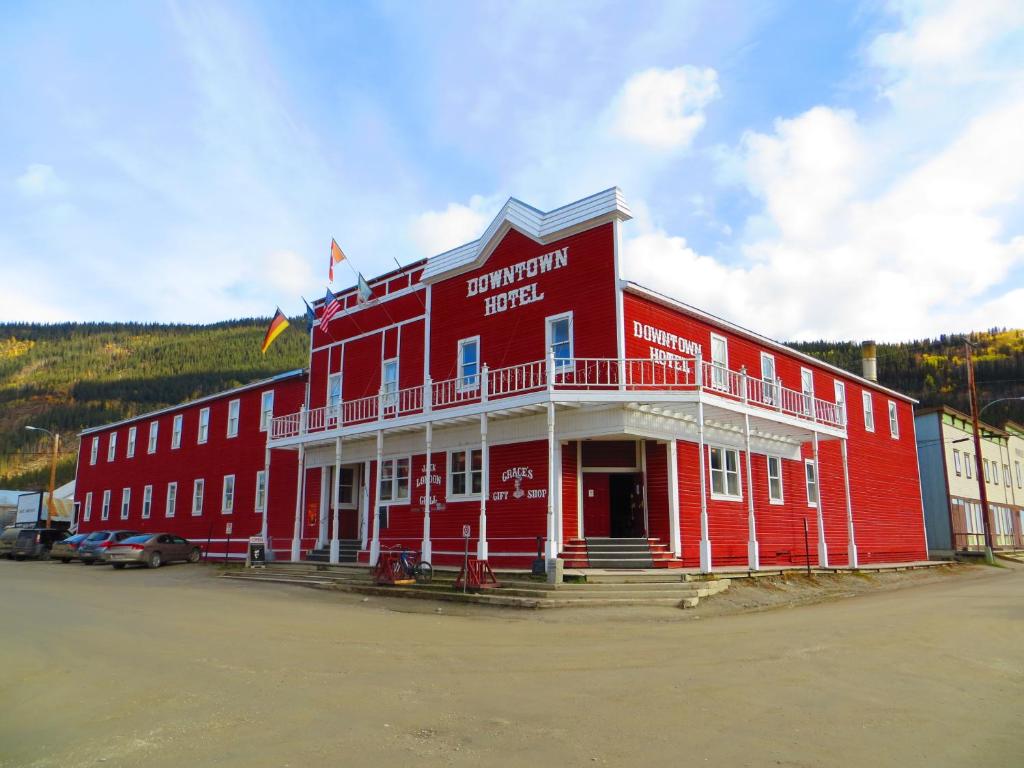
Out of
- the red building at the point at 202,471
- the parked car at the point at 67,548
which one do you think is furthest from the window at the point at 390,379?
the parked car at the point at 67,548

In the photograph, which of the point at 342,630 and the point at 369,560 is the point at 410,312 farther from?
the point at 342,630

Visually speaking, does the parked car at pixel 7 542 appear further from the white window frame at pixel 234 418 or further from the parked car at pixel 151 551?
the white window frame at pixel 234 418

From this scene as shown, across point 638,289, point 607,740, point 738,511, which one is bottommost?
point 607,740

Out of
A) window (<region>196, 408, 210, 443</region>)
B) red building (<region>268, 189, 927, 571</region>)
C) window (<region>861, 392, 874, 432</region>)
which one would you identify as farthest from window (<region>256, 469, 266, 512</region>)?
window (<region>861, 392, 874, 432</region>)

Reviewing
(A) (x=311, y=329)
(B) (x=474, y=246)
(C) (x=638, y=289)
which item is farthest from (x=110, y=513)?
(C) (x=638, y=289)

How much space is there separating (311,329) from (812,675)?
24369 mm

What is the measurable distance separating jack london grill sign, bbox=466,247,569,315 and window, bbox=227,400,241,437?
50.0 feet

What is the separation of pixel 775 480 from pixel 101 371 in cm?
Answer: 14953

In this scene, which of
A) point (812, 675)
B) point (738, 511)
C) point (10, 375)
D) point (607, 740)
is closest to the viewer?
point (607, 740)

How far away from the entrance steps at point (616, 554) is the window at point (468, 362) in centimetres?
596

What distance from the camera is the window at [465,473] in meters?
22.1

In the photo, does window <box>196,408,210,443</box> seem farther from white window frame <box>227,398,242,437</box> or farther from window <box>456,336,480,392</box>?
window <box>456,336,480,392</box>

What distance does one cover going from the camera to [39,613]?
14484mm

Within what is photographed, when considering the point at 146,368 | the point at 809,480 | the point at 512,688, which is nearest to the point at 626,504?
the point at 809,480
